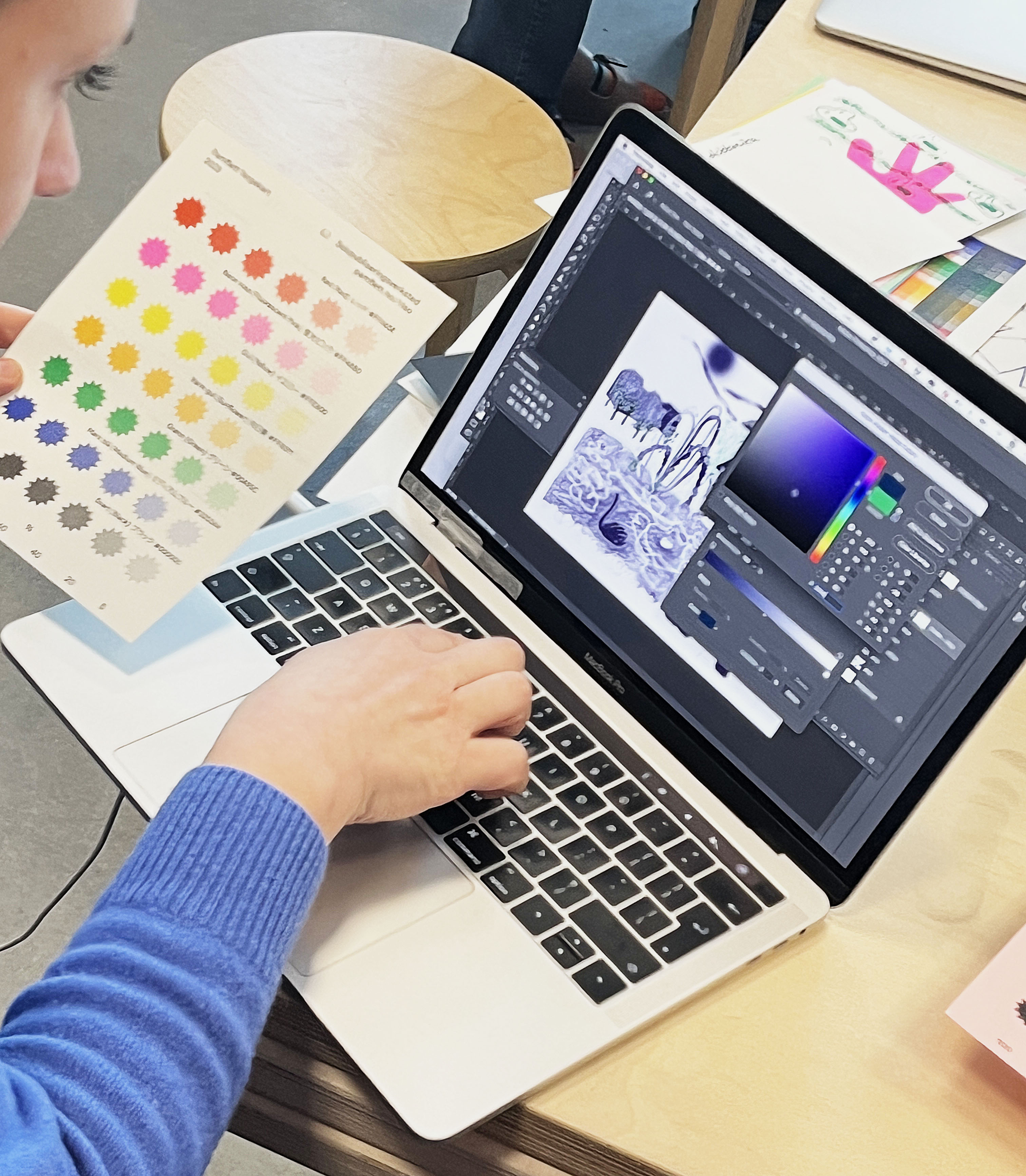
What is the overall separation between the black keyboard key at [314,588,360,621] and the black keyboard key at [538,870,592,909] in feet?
0.67

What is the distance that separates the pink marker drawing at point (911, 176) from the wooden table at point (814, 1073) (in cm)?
55

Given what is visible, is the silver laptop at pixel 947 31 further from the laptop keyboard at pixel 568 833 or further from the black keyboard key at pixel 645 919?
the black keyboard key at pixel 645 919

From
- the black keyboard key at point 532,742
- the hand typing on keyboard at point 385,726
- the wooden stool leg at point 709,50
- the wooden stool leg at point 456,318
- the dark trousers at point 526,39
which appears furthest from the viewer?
the dark trousers at point 526,39

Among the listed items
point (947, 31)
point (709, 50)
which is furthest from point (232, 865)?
point (709, 50)

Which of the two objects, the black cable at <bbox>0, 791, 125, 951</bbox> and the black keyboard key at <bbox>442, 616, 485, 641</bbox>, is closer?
the black keyboard key at <bbox>442, 616, 485, 641</bbox>

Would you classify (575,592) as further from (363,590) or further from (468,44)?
(468,44)

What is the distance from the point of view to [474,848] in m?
0.61

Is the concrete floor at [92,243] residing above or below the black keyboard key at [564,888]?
below

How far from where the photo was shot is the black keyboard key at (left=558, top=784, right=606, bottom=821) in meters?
0.63

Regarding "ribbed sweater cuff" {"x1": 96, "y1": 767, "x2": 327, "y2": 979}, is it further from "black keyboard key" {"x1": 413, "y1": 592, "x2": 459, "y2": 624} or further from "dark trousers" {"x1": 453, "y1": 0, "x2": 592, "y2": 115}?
"dark trousers" {"x1": 453, "y1": 0, "x2": 592, "y2": 115}

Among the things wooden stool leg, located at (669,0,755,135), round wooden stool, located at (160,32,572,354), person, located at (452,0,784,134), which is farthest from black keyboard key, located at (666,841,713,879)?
person, located at (452,0,784,134)

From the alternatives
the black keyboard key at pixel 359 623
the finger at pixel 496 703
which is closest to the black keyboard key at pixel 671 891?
the finger at pixel 496 703

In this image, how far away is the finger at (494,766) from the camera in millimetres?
604

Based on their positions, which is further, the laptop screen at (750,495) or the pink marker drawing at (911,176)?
the pink marker drawing at (911,176)
